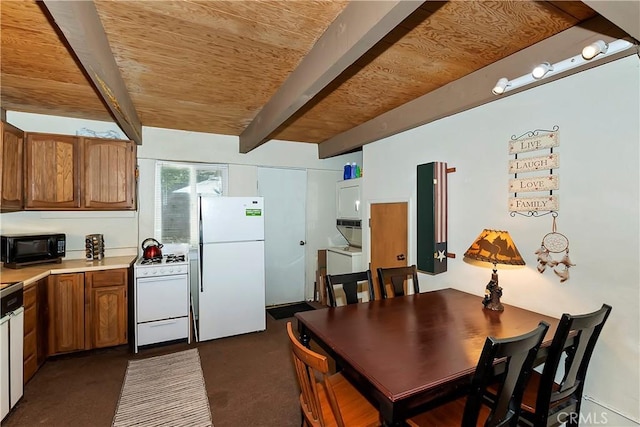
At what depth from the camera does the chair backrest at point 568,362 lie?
1.42 meters

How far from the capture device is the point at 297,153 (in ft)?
15.8

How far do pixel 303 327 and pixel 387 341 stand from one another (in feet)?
1.85

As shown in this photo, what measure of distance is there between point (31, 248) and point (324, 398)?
10.9 ft

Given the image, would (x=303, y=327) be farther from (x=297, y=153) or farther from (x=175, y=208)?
(x=297, y=153)

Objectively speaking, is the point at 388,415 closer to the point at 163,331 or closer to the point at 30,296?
the point at 163,331

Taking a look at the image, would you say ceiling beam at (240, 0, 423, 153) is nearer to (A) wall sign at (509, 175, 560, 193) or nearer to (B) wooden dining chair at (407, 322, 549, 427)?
(B) wooden dining chair at (407, 322, 549, 427)

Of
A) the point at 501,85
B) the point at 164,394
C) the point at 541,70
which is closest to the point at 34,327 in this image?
the point at 164,394

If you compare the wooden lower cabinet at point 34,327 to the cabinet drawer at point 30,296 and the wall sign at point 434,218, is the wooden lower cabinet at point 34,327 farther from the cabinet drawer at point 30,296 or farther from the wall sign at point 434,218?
the wall sign at point 434,218

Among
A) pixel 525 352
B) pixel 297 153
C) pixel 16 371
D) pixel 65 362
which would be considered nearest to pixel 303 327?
pixel 525 352

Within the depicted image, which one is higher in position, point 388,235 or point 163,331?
point 388,235

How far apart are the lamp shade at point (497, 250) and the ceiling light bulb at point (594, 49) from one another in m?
1.10

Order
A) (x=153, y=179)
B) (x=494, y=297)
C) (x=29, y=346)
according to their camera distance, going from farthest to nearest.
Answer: (x=153, y=179), (x=29, y=346), (x=494, y=297)

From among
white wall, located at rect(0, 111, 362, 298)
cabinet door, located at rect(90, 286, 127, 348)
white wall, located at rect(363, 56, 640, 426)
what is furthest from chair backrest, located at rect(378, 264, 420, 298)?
cabinet door, located at rect(90, 286, 127, 348)

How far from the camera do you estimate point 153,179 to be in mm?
3918
